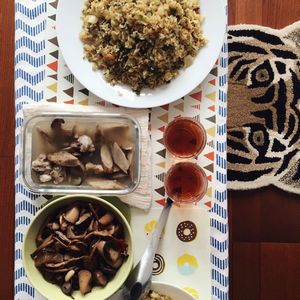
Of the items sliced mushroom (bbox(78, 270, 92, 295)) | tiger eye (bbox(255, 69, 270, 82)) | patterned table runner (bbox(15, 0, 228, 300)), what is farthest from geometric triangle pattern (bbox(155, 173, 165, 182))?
tiger eye (bbox(255, 69, 270, 82))

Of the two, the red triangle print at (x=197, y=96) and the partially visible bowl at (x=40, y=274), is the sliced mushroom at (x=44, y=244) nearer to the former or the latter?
the partially visible bowl at (x=40, y=274)

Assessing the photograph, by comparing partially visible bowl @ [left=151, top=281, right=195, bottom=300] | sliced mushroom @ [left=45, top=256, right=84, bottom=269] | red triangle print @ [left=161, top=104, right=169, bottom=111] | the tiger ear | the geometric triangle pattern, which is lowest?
partially visible bowl @ [left=151, top=281, right=195, bottom=300]

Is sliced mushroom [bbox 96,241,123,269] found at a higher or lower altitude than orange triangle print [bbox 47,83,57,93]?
lower

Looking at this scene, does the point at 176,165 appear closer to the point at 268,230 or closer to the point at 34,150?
the point at 34,150

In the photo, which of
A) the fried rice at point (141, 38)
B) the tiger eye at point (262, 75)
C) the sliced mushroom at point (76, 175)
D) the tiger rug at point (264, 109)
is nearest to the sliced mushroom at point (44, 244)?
the sliced mushroom at point (76, 175)

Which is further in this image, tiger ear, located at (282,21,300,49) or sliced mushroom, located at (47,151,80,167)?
tiger ear, located at (282,21,300,49)

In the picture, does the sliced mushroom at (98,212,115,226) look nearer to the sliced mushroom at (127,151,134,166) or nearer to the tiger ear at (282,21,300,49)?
the sliced mushroom at (127,151,134,166)
